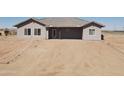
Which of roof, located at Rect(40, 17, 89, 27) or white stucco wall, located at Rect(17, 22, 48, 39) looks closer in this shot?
white stucco wall, located at Rect(17, 22, 48, 39)

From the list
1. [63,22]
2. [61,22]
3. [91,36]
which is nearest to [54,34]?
[61,22]

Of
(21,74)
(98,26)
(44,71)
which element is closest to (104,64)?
(44,71)

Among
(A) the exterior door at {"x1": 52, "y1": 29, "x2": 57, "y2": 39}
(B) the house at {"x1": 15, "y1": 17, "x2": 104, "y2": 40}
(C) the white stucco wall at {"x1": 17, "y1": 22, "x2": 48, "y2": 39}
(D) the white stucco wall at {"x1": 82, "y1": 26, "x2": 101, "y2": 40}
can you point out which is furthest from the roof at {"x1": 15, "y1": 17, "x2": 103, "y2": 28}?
(A) the exterior door at {"x1": 52, "y1": 29, "x2": 57, "y2": 39}

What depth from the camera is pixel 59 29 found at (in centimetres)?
3862

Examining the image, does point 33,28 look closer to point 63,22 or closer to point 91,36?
point 63,22

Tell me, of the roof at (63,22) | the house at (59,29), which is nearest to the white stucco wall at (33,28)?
the house at (59,29)

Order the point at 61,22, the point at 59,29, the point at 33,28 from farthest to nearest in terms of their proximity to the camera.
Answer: the point at 61,22 < the point at 59,29 < the point at 33,28

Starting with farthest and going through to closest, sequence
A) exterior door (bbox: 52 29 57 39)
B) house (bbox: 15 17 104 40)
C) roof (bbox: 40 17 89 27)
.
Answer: exterior door (bbox: 52 29 57 39)
roof (bbox: 40 17 89 27)
house (bbox: 15 17 104 40)

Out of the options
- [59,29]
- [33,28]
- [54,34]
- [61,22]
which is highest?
[61,22]

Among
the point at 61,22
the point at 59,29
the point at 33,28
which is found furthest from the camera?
the point at 61,22

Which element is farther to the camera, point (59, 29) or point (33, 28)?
point (59, 29)

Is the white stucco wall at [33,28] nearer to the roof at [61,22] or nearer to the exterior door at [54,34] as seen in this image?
the roof at [61,22]

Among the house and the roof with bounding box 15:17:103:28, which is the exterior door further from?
the roof with bounding box 15:17:103:28

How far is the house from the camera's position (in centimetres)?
3675
